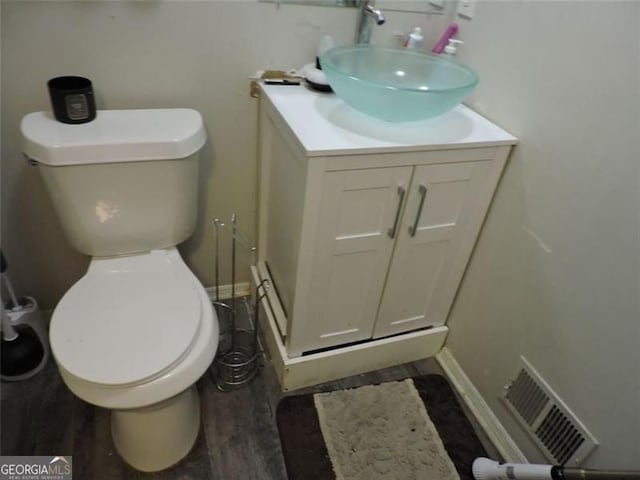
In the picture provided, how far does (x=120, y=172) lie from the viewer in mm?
1120

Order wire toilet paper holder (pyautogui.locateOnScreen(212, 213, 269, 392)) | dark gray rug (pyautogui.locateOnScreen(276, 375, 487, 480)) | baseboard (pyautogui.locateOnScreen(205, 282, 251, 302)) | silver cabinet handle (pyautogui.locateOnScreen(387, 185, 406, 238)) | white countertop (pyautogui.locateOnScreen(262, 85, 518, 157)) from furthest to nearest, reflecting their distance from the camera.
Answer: baseboard (pyautogui.locateOnScreen(205, 282, 251, 302))
wire toilet paper holder (pyautogui.locateOnScreen(212, 213, 269, 392))
dark gray rug (pyautogui.locateOnScreen(276, 375, 487, 480))
silver cabinet handle (pyautogui.locateOnScreen(387, 185, 406, 238))
white countertop (pyautogui.locateOnScreen(262, 85, 518, 157))

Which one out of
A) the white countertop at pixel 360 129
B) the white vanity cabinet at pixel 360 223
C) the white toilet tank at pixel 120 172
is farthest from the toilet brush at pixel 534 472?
the white toilet tank at pixel 120 172

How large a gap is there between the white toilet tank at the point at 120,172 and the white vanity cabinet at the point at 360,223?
281 millimetres

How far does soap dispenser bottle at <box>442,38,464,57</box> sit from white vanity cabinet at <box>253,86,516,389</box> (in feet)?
0.56

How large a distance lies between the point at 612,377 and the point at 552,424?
0.25 meters

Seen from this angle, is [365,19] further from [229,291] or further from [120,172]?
[229,291]

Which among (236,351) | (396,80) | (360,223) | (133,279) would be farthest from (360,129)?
(236,351)

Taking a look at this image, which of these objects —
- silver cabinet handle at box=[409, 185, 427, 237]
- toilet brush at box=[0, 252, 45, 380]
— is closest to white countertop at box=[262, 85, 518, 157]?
silver cabinet handle at box=[409, 185, 427, 237]

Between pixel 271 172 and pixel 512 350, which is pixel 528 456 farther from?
pixel 271 172

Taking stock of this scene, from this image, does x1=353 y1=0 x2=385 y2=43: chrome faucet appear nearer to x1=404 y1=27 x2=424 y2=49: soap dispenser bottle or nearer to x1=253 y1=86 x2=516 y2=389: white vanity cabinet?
x1=404 y1=27 x2=424 y2=49: soap dispenser bottle

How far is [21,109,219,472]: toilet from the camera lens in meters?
0.96

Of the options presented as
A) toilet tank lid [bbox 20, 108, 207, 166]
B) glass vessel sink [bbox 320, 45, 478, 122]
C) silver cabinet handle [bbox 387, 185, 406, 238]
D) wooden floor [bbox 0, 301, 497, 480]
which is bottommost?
wooden floor [bbox 0, 301, 497, 480]

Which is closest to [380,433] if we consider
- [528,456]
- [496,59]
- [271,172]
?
[528,456]

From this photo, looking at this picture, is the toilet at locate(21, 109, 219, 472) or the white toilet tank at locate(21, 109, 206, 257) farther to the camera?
the white toilet tank at locate(21, 109, 206, 257)
